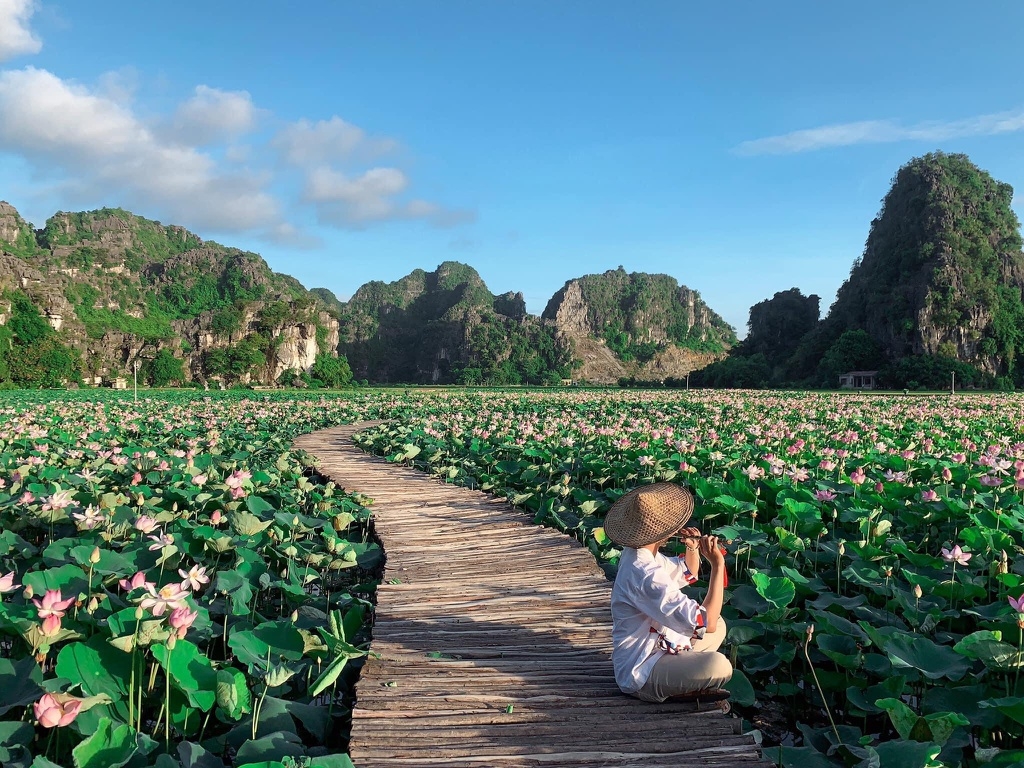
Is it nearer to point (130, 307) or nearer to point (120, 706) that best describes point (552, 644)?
point (120, 706)

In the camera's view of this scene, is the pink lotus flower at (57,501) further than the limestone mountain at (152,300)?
No

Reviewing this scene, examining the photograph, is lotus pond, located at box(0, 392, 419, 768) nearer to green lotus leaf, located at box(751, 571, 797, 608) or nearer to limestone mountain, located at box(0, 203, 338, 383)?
green lotus leaf, located at box(751, 571, 797, 608)

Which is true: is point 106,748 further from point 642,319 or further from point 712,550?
point 642,319

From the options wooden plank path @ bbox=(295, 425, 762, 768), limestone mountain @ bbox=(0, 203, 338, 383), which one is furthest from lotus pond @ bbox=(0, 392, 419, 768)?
limestone mountain @ bbox=(0, 203, 338, 383)

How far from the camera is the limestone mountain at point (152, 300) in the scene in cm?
5212

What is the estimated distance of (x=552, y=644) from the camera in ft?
10.0

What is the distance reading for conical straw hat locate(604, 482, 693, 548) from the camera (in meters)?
2.52

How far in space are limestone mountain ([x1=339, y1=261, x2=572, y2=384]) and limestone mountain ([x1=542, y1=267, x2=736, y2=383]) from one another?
10.7 m

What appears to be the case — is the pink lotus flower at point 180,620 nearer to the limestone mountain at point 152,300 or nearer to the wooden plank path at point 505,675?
the wooden plank path at point 505,675

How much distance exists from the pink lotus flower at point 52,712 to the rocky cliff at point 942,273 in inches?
2090

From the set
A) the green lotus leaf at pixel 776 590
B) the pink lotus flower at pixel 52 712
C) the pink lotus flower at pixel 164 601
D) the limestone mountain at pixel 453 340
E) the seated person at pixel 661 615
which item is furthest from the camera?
the limestone mountain at pixel 453 340

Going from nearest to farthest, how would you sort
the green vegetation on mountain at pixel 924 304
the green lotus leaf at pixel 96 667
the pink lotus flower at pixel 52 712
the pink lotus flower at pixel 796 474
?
the pink lotus flower at pixel 52 712 → the green lotus leaf at pixel 96 667 → the pink lotus flower at pixel 796 474 → the green vegetation on mountain at pixel 924 304

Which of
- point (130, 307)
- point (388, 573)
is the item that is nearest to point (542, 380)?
point (130, 307)

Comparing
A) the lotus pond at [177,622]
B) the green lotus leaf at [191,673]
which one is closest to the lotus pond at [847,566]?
the lotus pond at [177,622]
